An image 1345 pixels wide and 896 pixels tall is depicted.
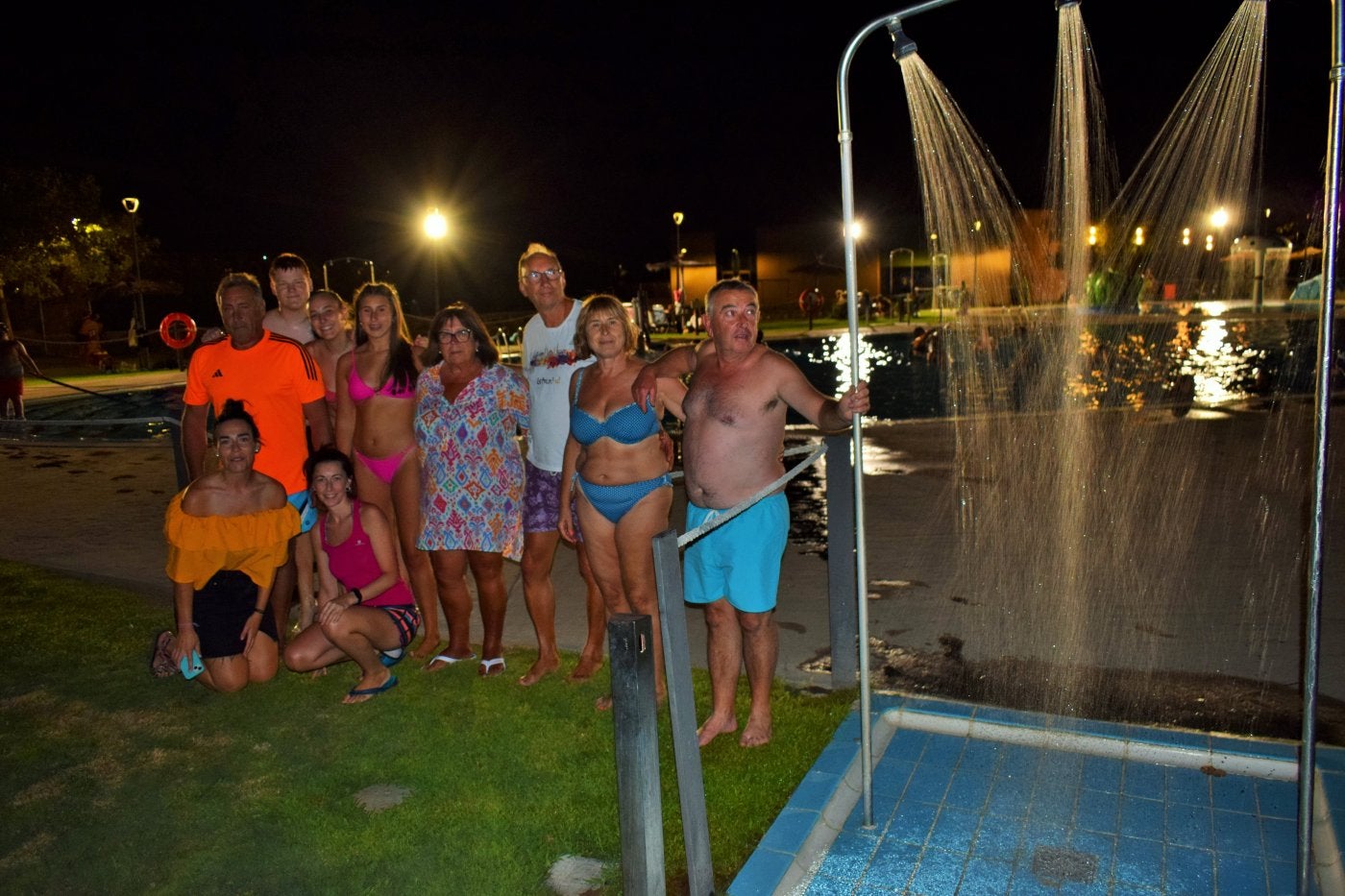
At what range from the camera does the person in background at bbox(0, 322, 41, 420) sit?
1373 centimetres

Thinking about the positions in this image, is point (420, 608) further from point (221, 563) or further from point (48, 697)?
point (48, 697)

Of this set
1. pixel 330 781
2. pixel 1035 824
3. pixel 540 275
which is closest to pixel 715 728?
pixel 1035 824

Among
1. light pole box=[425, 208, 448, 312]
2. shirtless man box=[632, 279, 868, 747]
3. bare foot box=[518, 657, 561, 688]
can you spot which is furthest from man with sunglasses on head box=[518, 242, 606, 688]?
light pole box=[425, 208, 448, 312]

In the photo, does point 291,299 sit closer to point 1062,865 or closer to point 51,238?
point 1062,865

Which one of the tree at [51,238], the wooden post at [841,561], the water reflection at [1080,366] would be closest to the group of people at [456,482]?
the wooden post at [841,561]

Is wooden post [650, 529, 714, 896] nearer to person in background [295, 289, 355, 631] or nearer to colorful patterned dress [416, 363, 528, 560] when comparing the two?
colorful patterned dress [416, 363, 528, 560]

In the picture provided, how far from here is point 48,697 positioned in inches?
190

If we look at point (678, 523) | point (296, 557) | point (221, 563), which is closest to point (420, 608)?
point (296, 557)

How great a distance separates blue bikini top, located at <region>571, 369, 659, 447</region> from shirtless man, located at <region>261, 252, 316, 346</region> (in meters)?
2.20

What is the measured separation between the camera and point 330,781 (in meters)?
3.89

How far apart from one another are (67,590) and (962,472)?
23.3ft

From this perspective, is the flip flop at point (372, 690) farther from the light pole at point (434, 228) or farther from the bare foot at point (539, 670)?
the light pole at point (434, 228)

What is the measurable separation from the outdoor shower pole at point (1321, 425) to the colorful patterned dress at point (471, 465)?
10.9 feet

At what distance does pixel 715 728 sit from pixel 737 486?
0.98 meters
